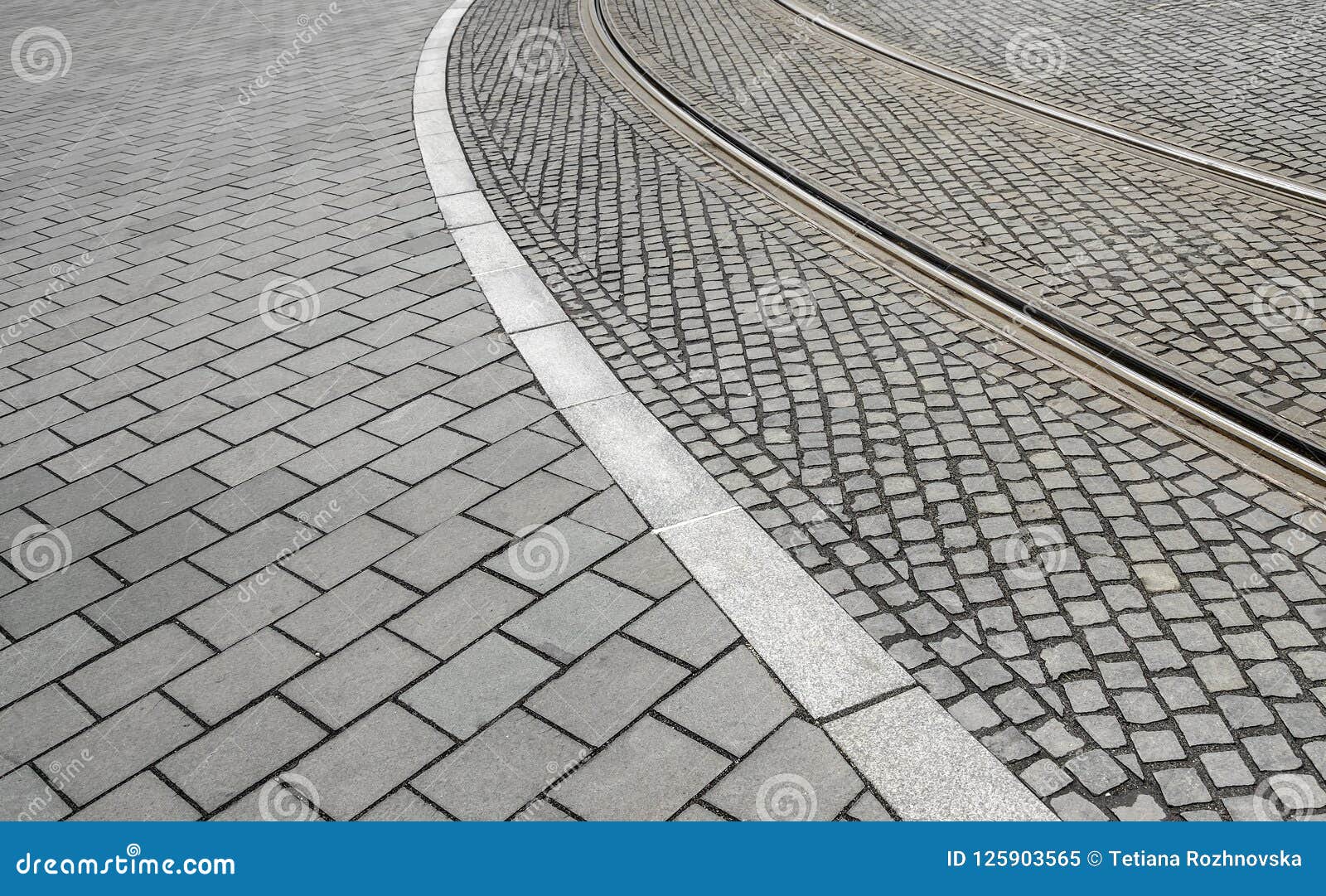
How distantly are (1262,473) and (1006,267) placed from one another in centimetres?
219

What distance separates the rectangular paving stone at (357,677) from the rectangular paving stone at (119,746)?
38 cm

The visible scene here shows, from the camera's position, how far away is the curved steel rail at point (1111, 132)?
22.0 feet

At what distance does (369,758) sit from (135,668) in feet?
3.59

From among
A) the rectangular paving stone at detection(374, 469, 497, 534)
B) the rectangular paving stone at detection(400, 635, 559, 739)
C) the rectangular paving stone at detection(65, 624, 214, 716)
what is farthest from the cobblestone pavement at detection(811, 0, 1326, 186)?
the rectangular paving stone at detection(65, 624, 214, 716)

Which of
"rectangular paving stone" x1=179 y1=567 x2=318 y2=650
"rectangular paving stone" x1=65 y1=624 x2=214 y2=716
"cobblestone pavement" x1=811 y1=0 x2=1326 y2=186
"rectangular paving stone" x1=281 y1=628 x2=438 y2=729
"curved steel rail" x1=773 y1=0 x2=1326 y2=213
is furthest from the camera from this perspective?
"cobblestone pavement" x1=811 y1=0 x2=1326 y2=186

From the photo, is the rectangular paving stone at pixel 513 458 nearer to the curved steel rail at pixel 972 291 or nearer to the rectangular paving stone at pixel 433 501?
the rectangular paving stone at pixel 433 501

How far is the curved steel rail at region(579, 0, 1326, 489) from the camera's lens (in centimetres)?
452

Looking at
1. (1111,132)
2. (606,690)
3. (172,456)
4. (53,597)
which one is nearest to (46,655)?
(53,597)

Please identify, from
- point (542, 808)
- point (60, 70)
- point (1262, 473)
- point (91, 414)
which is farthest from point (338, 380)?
point (60, 70)

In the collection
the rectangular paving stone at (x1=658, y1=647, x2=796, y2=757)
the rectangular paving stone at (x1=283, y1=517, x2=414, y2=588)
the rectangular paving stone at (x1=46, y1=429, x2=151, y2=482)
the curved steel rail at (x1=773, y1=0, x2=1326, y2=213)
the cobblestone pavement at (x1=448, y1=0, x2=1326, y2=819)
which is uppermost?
the curved steel rail at (x1=773, y1=0, x2=1326, y2=213)

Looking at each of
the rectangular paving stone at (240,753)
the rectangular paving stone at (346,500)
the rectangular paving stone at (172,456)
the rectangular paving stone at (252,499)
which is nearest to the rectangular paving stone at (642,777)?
the rectangular paving stone at (240,753)

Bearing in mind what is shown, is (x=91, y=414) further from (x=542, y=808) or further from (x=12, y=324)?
(x=542, y=808)

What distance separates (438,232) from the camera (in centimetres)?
733

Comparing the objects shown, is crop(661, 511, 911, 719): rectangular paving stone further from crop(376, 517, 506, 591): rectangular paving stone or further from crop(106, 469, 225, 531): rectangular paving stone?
crop(106, 469, 225, 531): rectangular paving stone
